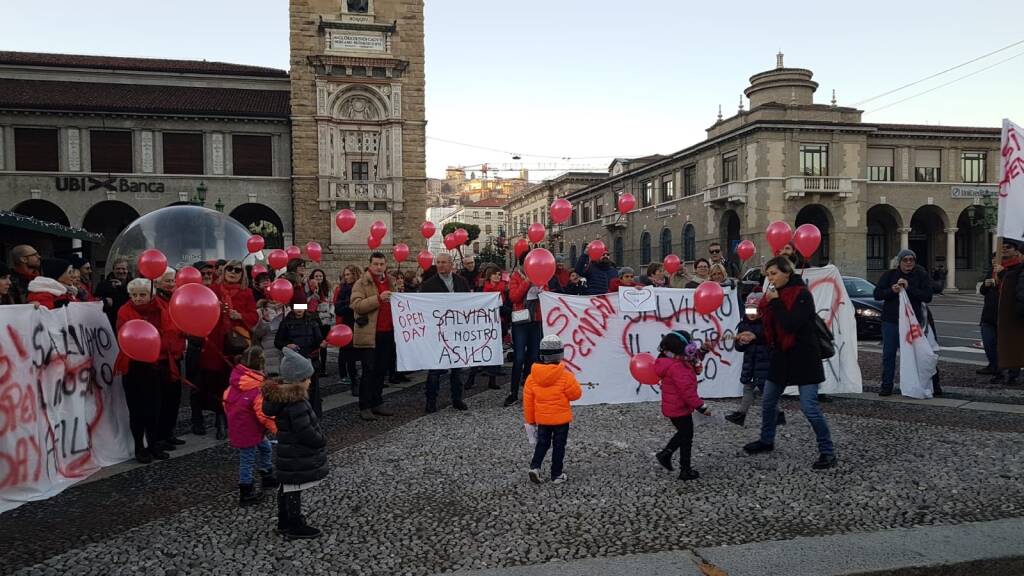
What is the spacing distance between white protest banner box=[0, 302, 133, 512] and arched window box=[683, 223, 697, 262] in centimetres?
4371

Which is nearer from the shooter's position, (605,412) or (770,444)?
(770,444)

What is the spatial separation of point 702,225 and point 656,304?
38.8 metres

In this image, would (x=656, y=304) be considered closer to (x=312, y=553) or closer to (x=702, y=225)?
(x=312, y=553)

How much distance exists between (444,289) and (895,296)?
5741 millimetres

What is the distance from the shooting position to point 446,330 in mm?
8961

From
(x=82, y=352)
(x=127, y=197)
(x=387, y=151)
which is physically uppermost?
(x=387, y=151)

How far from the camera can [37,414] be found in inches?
203

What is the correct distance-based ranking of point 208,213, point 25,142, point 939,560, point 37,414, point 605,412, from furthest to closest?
point 25,142 → point 208,213 → point 605,412 → point 37,414 → point 939,560

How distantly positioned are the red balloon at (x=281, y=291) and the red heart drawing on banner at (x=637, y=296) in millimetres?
4074

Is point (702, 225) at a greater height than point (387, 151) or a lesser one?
lesser

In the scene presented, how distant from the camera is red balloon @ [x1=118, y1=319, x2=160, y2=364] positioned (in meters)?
5.42

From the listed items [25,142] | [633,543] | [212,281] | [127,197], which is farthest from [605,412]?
[25,142]

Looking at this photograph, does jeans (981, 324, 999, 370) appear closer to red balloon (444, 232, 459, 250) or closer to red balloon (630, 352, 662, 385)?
red balloon (630, 352, 662, 385)

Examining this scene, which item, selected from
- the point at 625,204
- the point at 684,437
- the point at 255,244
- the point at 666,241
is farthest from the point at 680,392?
the point at 666,241
